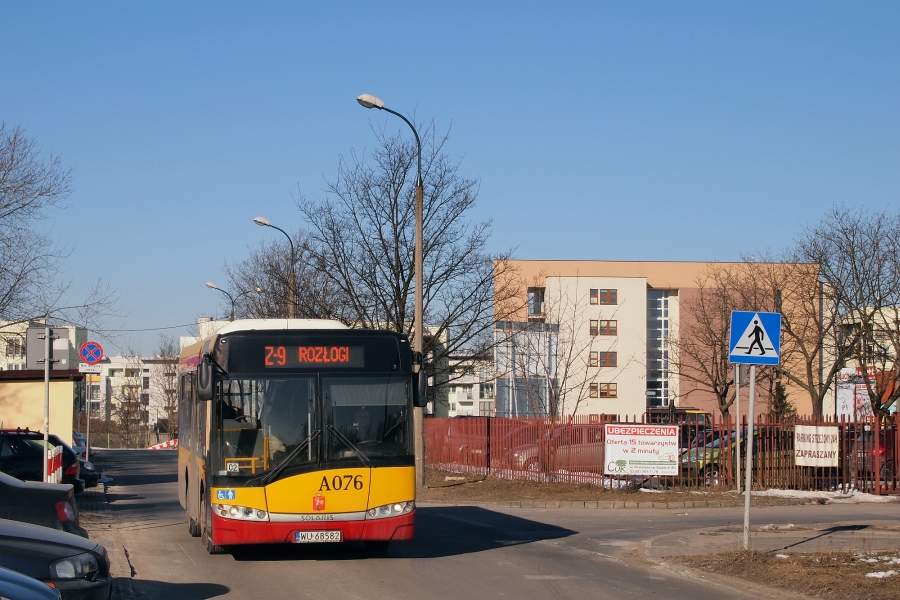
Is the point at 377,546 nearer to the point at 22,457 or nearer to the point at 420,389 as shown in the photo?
the point at 420,389

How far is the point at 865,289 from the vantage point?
35.5m

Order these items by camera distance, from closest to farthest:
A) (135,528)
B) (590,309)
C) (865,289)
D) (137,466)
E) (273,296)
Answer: (135,528), (865,289), (137,466), (273,296), (590,309)

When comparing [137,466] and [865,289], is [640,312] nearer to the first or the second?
[865,289]

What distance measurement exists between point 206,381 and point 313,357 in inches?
49.7

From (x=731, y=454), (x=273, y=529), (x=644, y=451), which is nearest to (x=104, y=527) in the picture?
(x=273, y=529)

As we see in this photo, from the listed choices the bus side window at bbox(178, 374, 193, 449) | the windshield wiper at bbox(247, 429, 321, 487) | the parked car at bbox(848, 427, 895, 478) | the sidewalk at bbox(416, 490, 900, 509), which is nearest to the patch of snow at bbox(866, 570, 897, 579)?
the windshield wiper at bbox(247, 429, 321, 487)

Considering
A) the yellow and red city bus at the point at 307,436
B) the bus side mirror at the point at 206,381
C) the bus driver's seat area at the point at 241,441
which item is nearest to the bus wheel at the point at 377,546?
the yellow and red city bus at the point at 307,436

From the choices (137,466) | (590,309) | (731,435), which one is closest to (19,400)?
(137,466)

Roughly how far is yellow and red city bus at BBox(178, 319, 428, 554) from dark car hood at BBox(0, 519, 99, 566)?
3008 mm

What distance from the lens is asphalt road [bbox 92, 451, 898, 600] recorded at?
10016 mm

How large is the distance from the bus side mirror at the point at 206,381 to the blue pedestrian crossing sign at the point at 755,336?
6.32 meters

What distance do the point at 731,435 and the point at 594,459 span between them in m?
3.29

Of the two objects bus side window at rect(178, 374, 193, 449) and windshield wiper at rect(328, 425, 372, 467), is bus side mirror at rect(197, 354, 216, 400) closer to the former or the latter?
windshield wiper at rect(328, 425, 372, 467)

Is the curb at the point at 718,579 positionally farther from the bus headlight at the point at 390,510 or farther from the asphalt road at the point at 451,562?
the bus headlight at the point at 390,510
